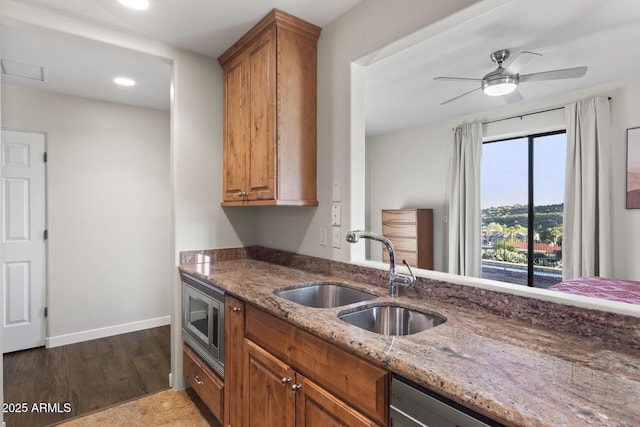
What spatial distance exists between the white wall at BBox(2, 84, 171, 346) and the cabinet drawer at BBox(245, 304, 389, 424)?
2.67 metres

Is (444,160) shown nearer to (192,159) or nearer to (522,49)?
(522,49)

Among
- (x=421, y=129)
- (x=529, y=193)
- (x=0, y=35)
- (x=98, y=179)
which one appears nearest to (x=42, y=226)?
(x=98, y=179)

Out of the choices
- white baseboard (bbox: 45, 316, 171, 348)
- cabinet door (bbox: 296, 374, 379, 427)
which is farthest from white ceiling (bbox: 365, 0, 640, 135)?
white baseboard (bbox: 45, 316, 171, 348)

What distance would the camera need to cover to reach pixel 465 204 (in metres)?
4.54

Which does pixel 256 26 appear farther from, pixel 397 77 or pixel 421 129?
pixel 421 129

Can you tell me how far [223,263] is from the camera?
2523mm

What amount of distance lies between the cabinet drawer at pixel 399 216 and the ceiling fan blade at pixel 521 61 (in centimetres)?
225

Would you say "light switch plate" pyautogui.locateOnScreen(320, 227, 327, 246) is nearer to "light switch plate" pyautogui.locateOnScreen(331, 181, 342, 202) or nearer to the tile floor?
"light switch plate" pyautogui.locateOnScreen(331, 181, 342, 202)

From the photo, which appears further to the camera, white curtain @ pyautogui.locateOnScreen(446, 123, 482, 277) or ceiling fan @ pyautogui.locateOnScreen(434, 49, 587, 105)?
white curtain @ pyautogui.locateOnScreen(446, 123, 482, 277)

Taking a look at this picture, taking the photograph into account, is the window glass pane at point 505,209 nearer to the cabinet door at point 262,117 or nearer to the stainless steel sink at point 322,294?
the stainless steel sink at point 322,294

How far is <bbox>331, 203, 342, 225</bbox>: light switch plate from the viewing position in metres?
2.03

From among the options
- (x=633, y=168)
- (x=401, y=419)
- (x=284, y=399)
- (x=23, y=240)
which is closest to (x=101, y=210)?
(x=23, y=240)

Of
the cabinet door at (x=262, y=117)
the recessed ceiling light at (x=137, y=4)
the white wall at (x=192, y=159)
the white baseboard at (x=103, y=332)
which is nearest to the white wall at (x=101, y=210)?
the white baseboard at (x=103, y=332)

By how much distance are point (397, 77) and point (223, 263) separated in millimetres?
2328
